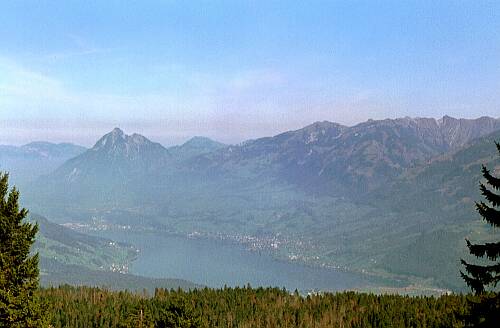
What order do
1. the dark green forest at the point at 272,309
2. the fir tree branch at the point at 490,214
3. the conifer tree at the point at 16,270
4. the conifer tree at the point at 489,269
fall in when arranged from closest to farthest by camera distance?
the conifer tree at the point at 489,269, the fir tree branch at the point at 490,214, the conifer tree at the point at 16,270, the dark green forest at the point at 272,309

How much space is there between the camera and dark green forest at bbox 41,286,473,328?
117 metres

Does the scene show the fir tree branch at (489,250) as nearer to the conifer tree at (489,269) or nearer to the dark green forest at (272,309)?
the conifer tree at (489,269)

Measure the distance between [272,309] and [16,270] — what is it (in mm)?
116070

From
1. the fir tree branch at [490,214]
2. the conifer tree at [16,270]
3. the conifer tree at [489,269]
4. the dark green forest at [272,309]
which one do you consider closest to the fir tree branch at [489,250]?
the conifer tree at [489,269]

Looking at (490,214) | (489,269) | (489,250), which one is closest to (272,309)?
(489,269)

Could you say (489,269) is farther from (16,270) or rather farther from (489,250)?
(16,270)

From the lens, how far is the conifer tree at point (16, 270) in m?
31.8

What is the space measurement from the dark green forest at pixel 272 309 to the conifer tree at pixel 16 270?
70.8 metres

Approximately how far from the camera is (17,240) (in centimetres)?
3497

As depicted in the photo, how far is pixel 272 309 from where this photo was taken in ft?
465

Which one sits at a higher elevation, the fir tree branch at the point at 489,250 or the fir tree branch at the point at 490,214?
the fir tree branch at the point at 490,214

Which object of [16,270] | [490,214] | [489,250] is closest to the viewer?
[489,250]

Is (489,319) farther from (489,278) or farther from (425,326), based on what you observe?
(425,326)

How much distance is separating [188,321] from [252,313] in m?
111
